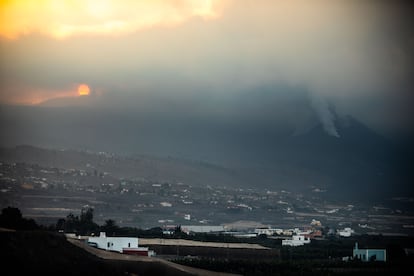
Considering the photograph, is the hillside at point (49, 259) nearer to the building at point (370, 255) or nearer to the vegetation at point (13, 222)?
the vegetation at point (13, 222)

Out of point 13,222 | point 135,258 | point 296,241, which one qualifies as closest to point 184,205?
point 296,241

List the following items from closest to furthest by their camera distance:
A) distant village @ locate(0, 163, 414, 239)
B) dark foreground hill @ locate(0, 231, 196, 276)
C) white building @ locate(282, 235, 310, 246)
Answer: dark foreground hill @ locate(0, 231, 196, 276) < white building @ locate(282, 235, 310, 246) < distant village @ locate(0, 163, 414, 239)

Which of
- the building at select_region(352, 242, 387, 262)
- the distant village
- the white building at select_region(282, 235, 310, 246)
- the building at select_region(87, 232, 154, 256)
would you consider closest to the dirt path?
the building at select_region(87, 232, 154, 256)

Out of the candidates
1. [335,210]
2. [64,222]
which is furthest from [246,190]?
[64,222]

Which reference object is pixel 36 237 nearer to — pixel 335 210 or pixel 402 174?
pixel 335 210

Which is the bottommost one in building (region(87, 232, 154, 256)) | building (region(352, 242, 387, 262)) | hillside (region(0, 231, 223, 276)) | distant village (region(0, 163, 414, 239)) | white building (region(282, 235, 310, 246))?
hillside (region(0, 231, 223, 276))

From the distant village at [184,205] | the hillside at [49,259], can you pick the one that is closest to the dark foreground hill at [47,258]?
the hillside at [49,259]

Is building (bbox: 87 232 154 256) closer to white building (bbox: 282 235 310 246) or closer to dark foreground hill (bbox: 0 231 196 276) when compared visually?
dark foreground hill (bbox: 0 231 196 276)
